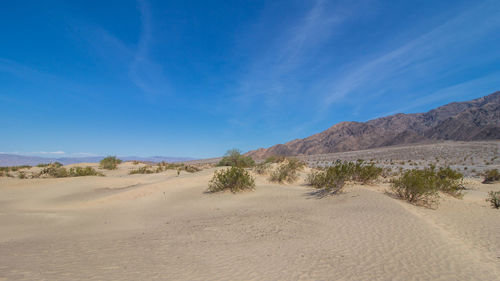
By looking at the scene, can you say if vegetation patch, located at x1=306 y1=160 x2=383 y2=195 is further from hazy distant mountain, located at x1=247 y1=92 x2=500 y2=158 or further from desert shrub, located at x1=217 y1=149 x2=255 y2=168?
hazy distant mountain, located at x1=247 y1=92 x2=500 y2=158

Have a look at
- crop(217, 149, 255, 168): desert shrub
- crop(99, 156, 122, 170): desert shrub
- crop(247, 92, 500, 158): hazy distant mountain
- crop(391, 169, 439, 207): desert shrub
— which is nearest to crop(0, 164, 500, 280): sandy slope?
crop(391, 169, 439, 207): desert shrub

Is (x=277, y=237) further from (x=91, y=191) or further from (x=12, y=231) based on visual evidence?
(x=91, y=191)

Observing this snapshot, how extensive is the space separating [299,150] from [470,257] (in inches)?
4361

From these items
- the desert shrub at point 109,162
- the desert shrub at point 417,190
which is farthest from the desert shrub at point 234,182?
the desert shrub at point 109,162

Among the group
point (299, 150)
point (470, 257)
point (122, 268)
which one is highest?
point (299, 150)

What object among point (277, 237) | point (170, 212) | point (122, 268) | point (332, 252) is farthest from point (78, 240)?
point (332, 252)

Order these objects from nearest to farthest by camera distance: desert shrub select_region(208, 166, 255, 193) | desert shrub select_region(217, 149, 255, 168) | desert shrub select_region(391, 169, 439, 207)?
desert shrub select_region(391, 169, 439, 207) → desert shrub select_region(208, 166, 255, 193) → desert shrub select_region(217, 149, 255, 168)

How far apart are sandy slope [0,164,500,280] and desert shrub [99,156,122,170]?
1733cm

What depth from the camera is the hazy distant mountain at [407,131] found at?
275 ft

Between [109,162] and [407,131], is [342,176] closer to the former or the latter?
[109,162]

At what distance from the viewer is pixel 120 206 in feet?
34.3

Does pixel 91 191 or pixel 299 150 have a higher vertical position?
pixel 299 150

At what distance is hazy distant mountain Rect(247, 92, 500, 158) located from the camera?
83.8 metres

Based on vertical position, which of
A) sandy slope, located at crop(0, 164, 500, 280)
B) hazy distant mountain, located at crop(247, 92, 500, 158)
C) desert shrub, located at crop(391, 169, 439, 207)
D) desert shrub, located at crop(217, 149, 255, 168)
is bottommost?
sandy slope, located at crop(0, 164, 500, 280)
